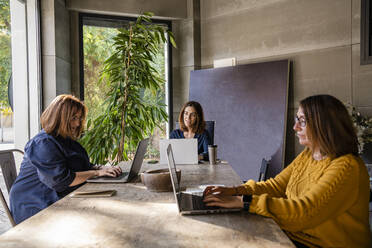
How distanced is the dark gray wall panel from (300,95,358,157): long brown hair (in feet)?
9.00

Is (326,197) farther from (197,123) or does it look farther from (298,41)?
(298,41)

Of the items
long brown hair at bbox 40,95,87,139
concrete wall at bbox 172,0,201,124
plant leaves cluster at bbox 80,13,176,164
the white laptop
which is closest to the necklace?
the white laptop

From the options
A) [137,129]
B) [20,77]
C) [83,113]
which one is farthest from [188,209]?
[20,77]

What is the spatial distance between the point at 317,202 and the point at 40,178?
4.86ft

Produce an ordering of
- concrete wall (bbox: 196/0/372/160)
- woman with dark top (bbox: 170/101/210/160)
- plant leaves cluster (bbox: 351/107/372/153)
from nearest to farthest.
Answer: plant leaves cluster (bbox: 351/107/372/153), woman with dark top (bbox: 170/101/210/160), concrete wall (bbox: 196/0/372/160)

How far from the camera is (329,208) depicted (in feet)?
3.95

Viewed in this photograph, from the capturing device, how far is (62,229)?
1.05m

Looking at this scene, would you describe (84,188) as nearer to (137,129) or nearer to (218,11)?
(137,129)

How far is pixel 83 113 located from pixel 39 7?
238 centimetres

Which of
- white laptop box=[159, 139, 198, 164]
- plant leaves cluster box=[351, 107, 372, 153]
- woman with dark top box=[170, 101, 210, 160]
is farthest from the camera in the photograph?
woman with dark top box=[170, 101, 210, 160]

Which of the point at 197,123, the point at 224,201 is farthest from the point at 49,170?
the point at 197,123

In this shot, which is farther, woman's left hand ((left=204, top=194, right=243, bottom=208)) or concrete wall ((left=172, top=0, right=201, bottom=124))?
concrete wall ((left=172, top=0, right=201, bottom=124))

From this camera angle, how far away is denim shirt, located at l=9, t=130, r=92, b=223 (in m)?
1.79

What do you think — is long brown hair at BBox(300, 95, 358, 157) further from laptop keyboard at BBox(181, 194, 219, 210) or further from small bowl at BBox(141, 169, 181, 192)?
small bowl at BBox(141, 169, 181, 192)
